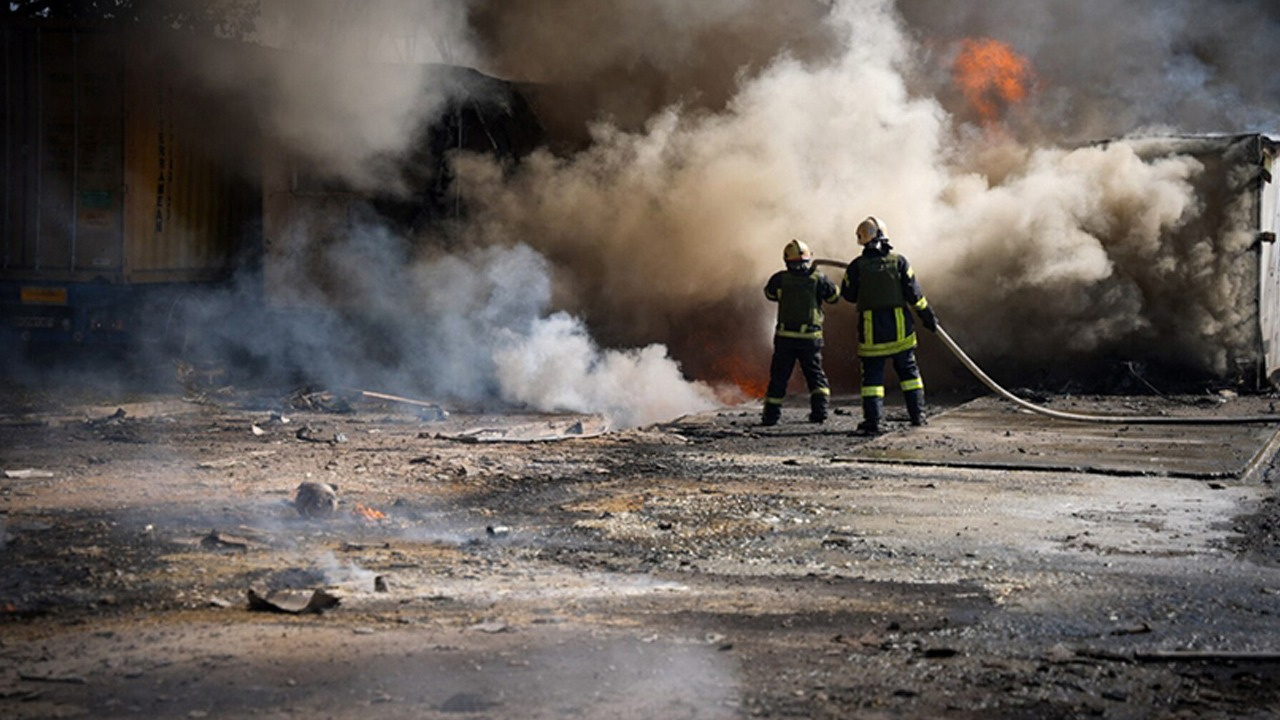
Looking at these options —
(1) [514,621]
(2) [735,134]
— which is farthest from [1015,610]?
(2) [735,134]

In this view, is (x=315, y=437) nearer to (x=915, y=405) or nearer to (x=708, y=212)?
(x=915, y=405)

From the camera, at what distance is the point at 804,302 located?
34.3 ft

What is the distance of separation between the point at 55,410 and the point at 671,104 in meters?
7.38

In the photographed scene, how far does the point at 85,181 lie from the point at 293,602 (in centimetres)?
964

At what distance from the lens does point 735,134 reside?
45.3 feet

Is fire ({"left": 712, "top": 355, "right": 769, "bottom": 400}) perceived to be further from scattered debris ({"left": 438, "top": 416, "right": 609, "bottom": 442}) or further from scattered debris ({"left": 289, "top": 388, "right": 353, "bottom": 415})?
scattered debris ({"left": 289, "top": 388, "right": 353, "bottom": 415})

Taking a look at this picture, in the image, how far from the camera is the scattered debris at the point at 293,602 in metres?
4.34

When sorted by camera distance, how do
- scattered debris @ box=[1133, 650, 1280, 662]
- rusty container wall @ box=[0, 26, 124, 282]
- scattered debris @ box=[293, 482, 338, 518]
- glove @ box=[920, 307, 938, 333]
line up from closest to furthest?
scattered debris @ box=[1133, 650, 1280, 662] < scattered debris @ box=[293, 482, 338, 518] < glove @ box=[920, 307, 938, 333] < rusty container wall @ box=[0, 26, 124, 282]

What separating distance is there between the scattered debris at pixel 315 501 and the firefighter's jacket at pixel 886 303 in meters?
4.93

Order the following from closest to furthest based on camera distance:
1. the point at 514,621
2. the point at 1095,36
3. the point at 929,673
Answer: the point at 929,673, the point at 514,621, the point at 1095,36

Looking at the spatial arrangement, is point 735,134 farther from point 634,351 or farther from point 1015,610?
point 1015,610

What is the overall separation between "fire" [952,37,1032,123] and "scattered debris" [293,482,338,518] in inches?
428

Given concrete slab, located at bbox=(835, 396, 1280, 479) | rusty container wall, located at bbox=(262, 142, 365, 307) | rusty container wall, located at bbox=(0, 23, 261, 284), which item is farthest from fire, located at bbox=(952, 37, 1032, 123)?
rusty container wall, located at bbox=(0, 23, 261, 284)

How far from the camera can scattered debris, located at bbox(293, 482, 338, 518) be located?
6102 millimetres
